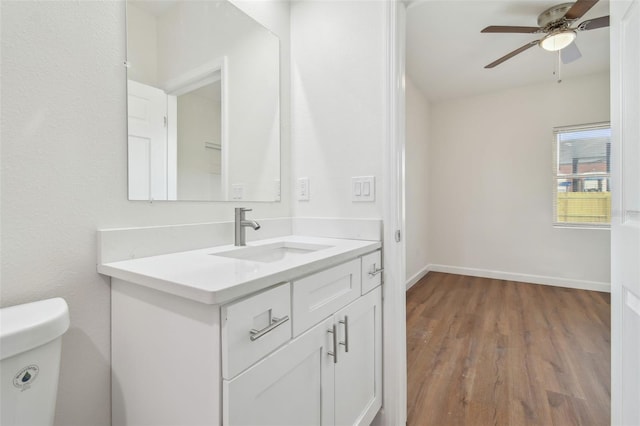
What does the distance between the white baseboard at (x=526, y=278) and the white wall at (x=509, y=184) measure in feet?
0.13

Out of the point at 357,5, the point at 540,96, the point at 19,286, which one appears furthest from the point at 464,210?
the point at 19,286

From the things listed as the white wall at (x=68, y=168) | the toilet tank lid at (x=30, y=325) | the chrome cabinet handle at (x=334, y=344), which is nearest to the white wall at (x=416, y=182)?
the chrome cabinet handle at (x=334, y=344)

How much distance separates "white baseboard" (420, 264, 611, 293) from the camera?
3.41m

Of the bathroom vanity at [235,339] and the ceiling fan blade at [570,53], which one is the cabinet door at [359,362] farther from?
the ceiling fan blade at [570,53]

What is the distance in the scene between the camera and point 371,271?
1.26 metres

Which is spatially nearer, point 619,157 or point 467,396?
point 619,157

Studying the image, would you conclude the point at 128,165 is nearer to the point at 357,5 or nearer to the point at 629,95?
the point at 357,5

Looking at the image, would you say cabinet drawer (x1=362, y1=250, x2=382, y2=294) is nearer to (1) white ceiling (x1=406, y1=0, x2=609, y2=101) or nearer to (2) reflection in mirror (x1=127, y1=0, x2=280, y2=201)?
(2) reflection in mirror (x1=127, y1=0, x2=280, y2=201)

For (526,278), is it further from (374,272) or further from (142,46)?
(142,46)

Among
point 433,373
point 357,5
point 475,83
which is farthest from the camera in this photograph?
point 475,83

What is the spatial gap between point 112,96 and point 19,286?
59cm

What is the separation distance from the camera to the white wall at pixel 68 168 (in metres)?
0.76

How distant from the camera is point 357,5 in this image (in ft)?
4.62

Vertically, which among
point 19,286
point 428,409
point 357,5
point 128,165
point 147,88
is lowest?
point 428,409
